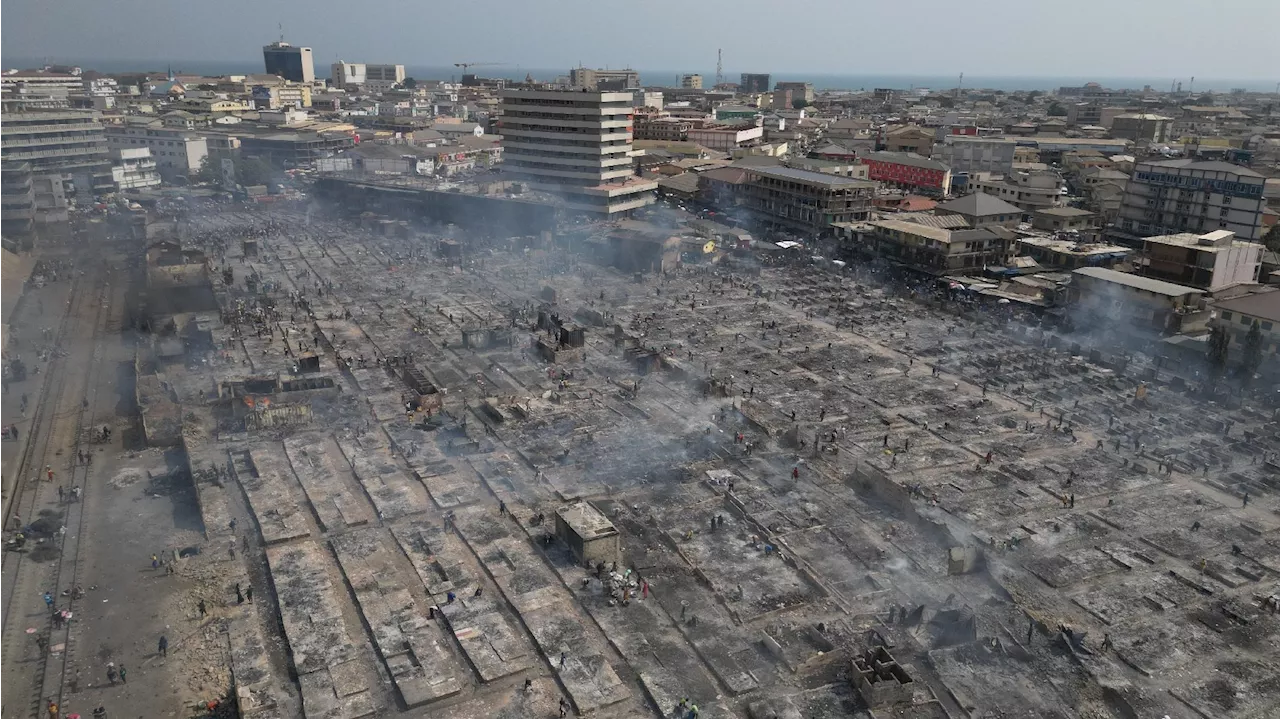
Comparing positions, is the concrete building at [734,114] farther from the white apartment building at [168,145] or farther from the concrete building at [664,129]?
the white apartment building at [168,145]

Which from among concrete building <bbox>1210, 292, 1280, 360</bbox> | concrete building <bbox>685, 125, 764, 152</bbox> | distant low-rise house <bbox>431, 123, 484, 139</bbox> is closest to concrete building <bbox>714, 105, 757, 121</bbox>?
concrete building <bbox>685, 125, 764, 152</bbox>

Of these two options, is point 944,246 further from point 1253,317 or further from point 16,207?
point 16,207

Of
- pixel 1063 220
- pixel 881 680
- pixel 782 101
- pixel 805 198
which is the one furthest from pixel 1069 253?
pixel 782 101

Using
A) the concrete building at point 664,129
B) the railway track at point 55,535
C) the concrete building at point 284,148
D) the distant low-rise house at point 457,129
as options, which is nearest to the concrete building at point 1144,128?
the concrete building at point 664,129

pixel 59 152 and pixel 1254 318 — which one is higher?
pixel 59 152

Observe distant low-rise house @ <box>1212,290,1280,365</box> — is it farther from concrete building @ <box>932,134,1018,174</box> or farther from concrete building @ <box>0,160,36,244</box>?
concrete building @ <box>0,160,36,244</box>

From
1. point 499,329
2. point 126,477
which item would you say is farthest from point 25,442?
point 499,329

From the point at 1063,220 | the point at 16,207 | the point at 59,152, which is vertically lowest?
the point at 16,207
